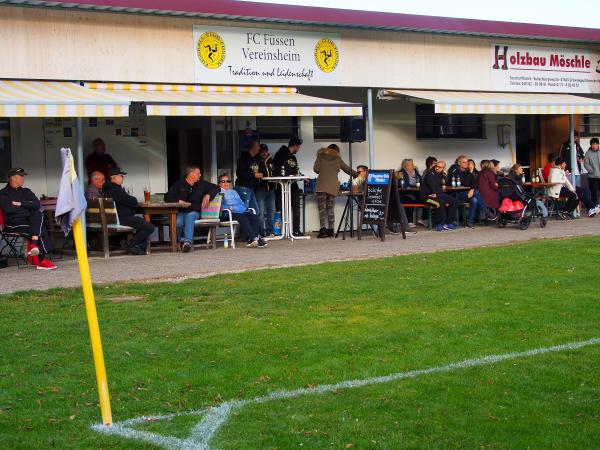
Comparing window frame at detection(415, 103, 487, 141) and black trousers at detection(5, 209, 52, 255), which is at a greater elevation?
window frame at detection(415, 103, 487, 141)

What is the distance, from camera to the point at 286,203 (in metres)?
16.9

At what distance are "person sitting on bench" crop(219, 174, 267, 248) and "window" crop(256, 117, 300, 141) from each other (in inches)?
99.3

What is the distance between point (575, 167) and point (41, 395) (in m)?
16.6

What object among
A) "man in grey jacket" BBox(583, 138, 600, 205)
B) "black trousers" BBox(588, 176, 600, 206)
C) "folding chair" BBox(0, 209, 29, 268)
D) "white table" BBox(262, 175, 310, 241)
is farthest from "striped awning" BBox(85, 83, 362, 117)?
"black trousers" BBox(588, 176, 600, 206)

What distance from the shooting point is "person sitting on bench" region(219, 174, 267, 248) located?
15609mm

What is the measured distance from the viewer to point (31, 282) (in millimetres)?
11742

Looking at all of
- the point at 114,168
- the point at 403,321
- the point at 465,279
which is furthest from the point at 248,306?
the point at 114,168

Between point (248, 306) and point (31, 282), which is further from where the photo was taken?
point (31, 282)

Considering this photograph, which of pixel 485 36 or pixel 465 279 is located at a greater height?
pixel 485 36

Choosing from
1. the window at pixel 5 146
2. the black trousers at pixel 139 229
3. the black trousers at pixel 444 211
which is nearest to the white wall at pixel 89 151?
the window at pixel 5 146

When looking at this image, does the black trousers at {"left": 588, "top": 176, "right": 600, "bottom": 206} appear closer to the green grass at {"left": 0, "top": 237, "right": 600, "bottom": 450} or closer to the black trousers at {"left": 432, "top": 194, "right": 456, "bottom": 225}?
the black trousers at {"left": 432, "top": 194, "right": 456, "bottom": 225}

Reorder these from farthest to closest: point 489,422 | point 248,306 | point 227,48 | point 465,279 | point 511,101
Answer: point 511,101
point 227,48
point 465,279
point 248,306
point 489,422

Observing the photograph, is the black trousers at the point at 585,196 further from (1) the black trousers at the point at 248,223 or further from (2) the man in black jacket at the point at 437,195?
(1) the black trousers at the point at 248,223

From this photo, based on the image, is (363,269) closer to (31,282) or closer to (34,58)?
(31,282)
